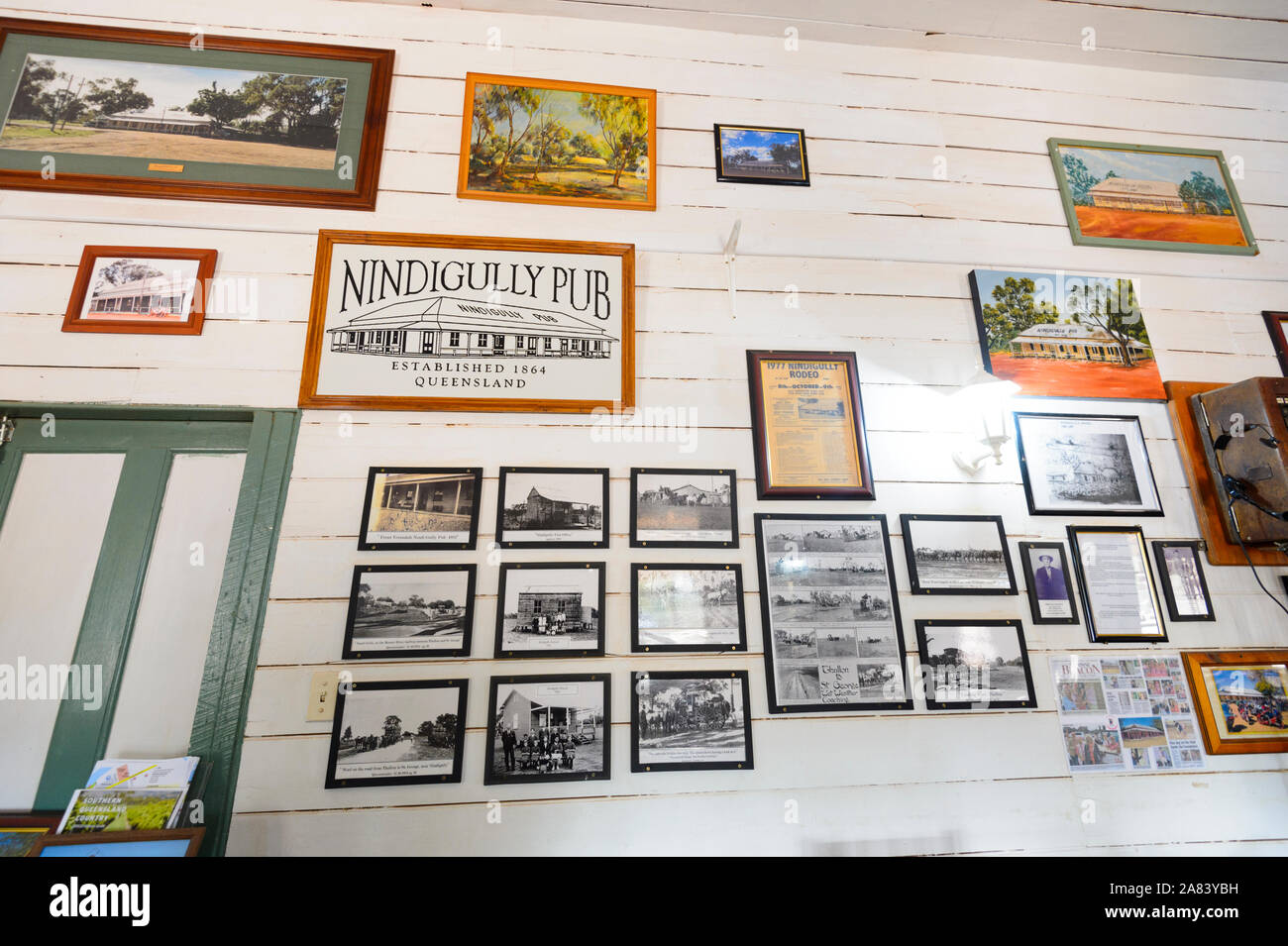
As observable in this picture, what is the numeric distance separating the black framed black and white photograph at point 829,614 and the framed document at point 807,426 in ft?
0.35

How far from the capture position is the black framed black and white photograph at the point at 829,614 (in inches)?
68.8

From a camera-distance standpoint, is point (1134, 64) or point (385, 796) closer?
point (385, 796)

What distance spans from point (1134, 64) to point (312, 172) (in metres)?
3.43

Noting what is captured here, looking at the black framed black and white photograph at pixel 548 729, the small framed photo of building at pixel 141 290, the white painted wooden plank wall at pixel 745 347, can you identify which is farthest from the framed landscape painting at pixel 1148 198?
the small framed photo of building at pixel 141 290

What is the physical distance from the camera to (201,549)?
1764 millimetres

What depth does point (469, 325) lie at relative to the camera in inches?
77.4

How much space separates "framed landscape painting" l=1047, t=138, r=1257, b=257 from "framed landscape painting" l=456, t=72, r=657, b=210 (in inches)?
68.1

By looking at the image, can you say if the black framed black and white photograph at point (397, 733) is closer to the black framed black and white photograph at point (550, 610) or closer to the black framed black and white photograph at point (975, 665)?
the black framed black and white photograph at point (550, 610)

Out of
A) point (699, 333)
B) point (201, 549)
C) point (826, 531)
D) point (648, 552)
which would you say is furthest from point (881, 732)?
point (201, 549)

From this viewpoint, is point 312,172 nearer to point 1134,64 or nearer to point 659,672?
point 659,672

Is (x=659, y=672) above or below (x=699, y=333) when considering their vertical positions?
below

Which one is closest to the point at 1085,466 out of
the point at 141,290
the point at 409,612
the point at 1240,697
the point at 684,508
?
the point at 1240,697

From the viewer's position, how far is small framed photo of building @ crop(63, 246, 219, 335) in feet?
6.06
